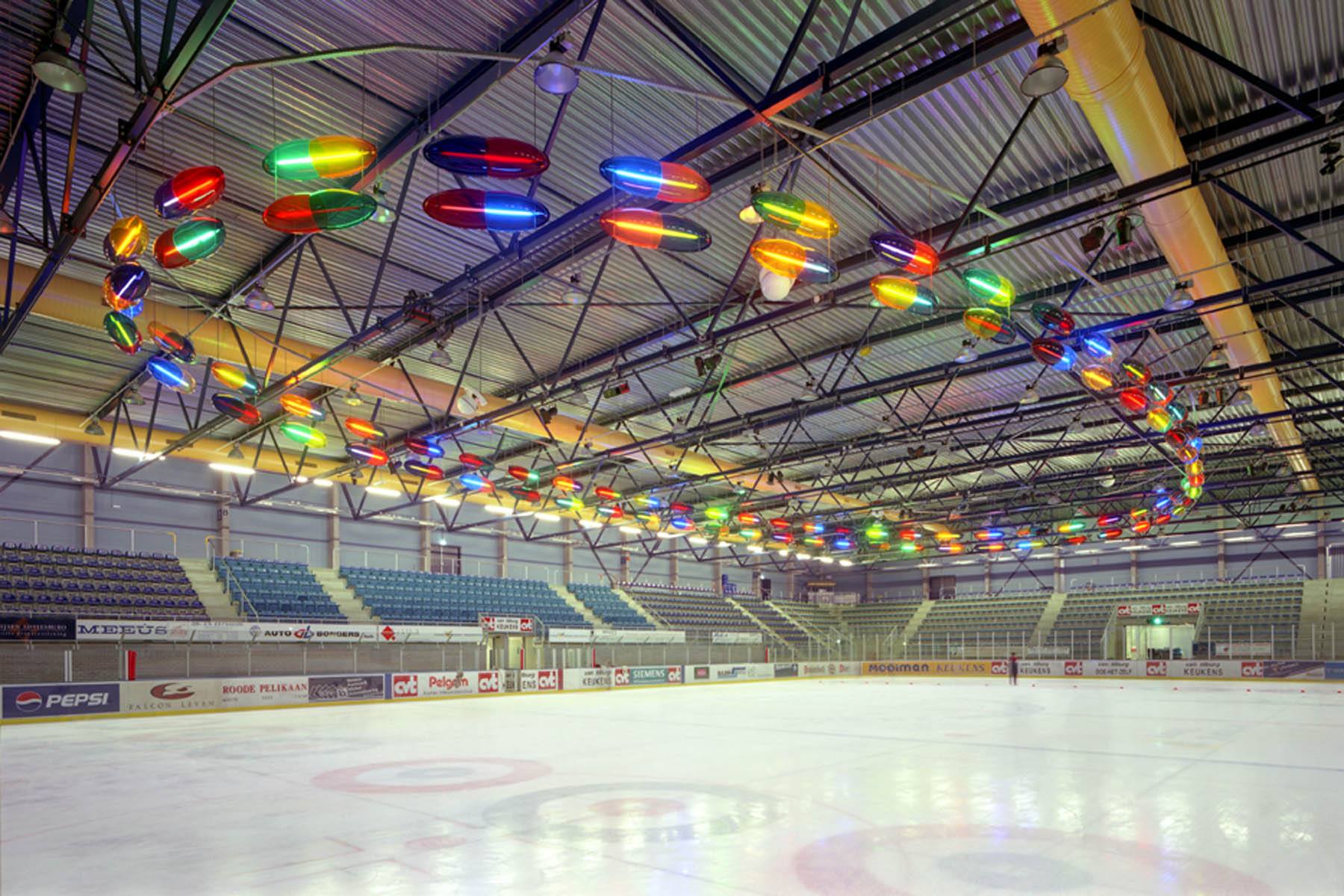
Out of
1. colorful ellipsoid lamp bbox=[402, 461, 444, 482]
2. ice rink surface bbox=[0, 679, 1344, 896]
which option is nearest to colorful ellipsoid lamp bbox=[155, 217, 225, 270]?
ice rink surface bbox=[0, 679, 1344, 896]

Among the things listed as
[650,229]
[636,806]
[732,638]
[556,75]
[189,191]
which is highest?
[556,75]

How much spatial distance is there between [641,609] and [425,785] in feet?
116

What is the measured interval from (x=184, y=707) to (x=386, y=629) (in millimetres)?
7029

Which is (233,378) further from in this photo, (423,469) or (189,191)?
(189,191)

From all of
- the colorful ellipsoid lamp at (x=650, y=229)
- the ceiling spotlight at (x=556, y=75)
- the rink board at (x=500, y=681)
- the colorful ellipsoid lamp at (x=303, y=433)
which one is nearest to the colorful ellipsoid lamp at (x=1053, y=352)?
the colorful ellipsoid lamp at (x=650, y=229)

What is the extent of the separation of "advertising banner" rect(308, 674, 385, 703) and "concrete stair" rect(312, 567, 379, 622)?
170 inches

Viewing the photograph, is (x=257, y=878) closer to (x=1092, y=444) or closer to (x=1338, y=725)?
(x=1338, y=725)

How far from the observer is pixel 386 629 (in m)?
28.2

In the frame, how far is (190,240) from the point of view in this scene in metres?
8.12

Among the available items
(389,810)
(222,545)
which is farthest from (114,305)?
(222,545)

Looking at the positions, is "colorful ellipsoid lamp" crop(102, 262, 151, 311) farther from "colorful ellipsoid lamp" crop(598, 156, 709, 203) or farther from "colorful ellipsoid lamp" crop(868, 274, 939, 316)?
"colorful ellipsoid lamp" crop(868, 274, 939, 316)

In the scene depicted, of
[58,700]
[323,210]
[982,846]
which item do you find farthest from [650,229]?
[58,700]

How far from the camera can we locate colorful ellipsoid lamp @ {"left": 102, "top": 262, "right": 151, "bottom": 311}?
9.60m

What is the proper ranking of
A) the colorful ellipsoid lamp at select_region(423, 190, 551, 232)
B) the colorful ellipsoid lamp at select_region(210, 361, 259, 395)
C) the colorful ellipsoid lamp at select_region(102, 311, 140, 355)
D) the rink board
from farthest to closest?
the rink board → the colorful ellipsoid lamp at select_region(210, 361, 259, 395) → the colorful ellipsoid lamp at select_region(102, 311, 140, 355) → the colorful ellipsoid lamp at select_region(423, 190, 551, 232)
